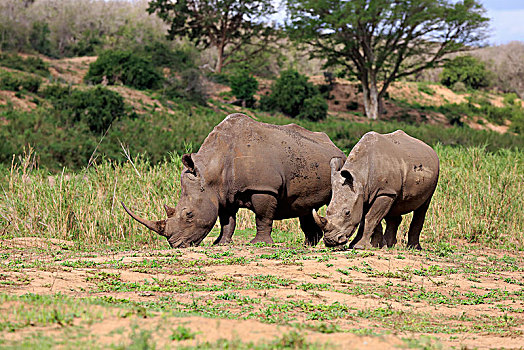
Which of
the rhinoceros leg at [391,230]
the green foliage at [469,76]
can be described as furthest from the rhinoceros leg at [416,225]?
the green foliage at [469,76]

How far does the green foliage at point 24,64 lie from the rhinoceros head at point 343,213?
27933mm

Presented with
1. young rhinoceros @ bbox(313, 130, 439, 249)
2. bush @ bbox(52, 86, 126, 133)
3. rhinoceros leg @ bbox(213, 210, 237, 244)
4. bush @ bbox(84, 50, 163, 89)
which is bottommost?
rhinoceros leg @ bbox(213, 210, 237, 244)

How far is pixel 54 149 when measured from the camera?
73.2 ft

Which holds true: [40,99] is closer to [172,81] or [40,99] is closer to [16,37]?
[172,81]

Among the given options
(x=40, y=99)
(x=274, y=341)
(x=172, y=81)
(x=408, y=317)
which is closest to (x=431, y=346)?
(x=274, y=341)

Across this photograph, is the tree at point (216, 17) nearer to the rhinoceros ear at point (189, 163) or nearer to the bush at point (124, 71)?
the bush at point (124, 71)

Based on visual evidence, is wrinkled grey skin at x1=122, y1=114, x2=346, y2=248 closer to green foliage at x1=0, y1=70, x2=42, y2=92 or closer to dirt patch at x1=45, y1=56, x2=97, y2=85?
green foliage at x1=0, y1=70, x2=42, y2=92

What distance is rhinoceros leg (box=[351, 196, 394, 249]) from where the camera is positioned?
8.58 m

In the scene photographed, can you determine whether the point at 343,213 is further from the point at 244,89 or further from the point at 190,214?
the point at 244,89

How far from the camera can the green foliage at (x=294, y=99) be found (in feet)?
116

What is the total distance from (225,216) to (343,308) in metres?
3.67

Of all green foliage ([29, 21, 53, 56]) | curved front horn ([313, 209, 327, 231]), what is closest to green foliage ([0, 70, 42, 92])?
green foliage ([29, 21, 53, 56])

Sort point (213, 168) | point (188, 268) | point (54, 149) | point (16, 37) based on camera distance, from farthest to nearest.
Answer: point (16, 37)
point (54, 149)
point (213, 168)
point (188, 268)

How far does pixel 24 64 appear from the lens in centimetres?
3397
